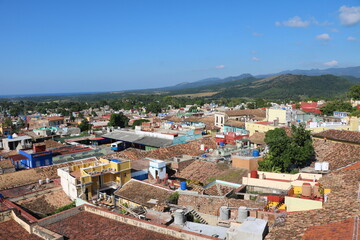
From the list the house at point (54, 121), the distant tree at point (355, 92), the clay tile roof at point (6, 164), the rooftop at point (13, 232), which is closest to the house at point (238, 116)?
the clay tile roof at point (6, 164)

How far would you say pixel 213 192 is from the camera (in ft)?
64.5

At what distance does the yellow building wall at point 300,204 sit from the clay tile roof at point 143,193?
6932 millimetres

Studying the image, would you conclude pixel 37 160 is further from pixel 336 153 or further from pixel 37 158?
pixel 336 153

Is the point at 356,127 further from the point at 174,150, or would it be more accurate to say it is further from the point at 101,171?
the point at 101,171

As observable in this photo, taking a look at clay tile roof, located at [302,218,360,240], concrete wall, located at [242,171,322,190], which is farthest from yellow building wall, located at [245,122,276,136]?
clay tile roof, located at [302,218,360,240]

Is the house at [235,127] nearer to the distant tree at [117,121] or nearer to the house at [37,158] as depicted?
the distant tree at [117,121]

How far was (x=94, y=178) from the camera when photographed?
63.8 ft

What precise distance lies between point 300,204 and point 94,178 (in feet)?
42.2

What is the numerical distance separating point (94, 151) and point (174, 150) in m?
9.15

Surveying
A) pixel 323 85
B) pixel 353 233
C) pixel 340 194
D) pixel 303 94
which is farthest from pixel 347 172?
pixel 323 85

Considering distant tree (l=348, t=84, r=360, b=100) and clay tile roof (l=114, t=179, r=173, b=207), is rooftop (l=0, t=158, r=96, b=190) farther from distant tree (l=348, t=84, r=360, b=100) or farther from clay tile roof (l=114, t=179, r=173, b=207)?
distant tree (l=348, t=84, r=360, b=100)

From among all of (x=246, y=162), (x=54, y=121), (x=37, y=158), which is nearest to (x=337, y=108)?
(x=246, y=162)

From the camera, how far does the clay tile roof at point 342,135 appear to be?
83.7 ft

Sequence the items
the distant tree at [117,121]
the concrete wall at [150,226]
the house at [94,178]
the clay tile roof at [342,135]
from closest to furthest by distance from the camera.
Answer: the concrete wall at [150,226] < the house at [94,178] < the clay tile roof at [342,135] < the distant tree at [117,121]
